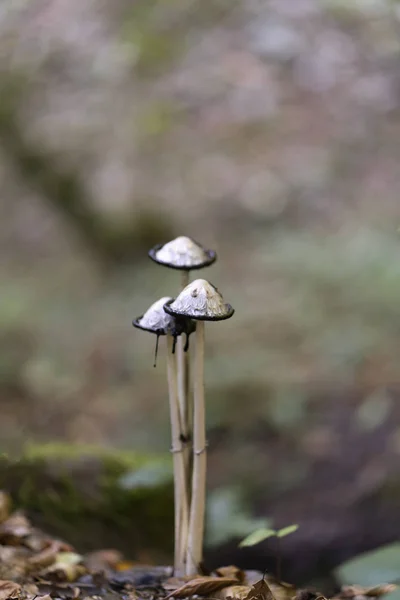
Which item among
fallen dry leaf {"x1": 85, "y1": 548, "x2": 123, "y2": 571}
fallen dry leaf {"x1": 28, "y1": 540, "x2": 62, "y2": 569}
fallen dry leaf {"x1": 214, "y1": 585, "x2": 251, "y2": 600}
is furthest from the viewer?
fallen dry leaf {"x1": 85, "y1": 548, "x2": 123, "y2": 571}

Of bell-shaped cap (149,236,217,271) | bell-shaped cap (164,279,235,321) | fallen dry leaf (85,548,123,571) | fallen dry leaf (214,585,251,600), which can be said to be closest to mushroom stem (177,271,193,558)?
bell-shaped cap (149,236,217,271)

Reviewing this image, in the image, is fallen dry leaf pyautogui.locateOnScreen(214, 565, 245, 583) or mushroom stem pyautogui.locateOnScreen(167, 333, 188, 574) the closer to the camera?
mushroom stem pyautogui.locateOnScreen(167, 333, 188, 574)

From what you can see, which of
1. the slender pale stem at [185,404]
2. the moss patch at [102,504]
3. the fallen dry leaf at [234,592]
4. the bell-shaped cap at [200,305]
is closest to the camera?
the bell-shaped cap at [200,305]

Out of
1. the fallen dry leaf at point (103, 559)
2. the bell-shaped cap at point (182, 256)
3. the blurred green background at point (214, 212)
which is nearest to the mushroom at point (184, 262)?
the bell-shaped cap at point (182, 256)

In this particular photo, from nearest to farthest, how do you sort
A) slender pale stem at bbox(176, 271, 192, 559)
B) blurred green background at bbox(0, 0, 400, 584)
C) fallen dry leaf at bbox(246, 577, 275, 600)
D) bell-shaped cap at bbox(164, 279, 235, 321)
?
bell-shaped cap at bbox(164, 279, 235, 321)
fallen dry leaf at bbox(246, 577, 275, 600)
slender pale stem at bbox(176, 271, 192, 559)
blurred green background at bbox(0, 0, 400, 584)

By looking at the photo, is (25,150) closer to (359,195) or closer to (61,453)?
(359,195)

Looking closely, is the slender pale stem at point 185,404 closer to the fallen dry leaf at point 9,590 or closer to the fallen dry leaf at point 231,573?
the fallen dry leaf at point 231,573

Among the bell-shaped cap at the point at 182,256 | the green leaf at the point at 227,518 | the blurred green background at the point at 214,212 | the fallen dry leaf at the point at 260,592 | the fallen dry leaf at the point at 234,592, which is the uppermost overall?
the blurred green background at the point at 214,212

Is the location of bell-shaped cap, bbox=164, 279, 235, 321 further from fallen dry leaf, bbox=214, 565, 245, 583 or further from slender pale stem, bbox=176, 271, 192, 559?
fallen dry leaf, bbox=214, 565, 245, 583
